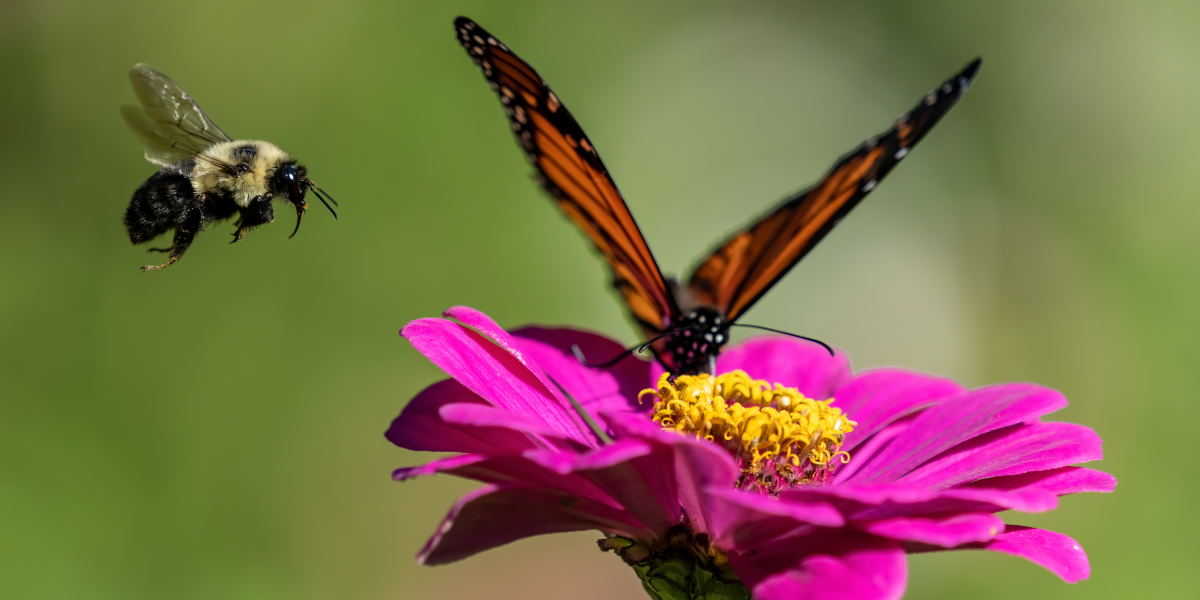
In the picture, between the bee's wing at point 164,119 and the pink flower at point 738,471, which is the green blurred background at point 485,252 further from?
the pink flower at point 738,471

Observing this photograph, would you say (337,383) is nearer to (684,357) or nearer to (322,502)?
(322,502)

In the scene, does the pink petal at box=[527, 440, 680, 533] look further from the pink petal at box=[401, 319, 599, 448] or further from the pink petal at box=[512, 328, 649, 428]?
the pink petal at box=[512, 328, 649, 428]

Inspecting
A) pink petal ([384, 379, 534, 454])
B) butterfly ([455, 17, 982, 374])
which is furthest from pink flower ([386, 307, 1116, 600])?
butterfly ([455, 17, 982, 374])

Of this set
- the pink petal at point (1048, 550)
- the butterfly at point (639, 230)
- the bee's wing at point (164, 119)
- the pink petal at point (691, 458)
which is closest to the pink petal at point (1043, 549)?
the pink petal at point (1048, 550)

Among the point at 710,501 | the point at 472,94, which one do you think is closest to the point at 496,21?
the point at 472,94

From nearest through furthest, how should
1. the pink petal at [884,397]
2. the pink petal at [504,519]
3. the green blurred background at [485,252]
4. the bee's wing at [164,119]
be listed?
the pink petal at [504,519], the pink petal at [884,397], the bee's wing at [164,119], the green blurred background at [485,252]

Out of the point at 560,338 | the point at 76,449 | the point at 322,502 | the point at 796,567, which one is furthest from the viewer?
the point at 322,502

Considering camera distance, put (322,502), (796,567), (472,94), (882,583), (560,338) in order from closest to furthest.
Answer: (882,583)
(796,567)
(560,338)
(322,502)
(472,94)
